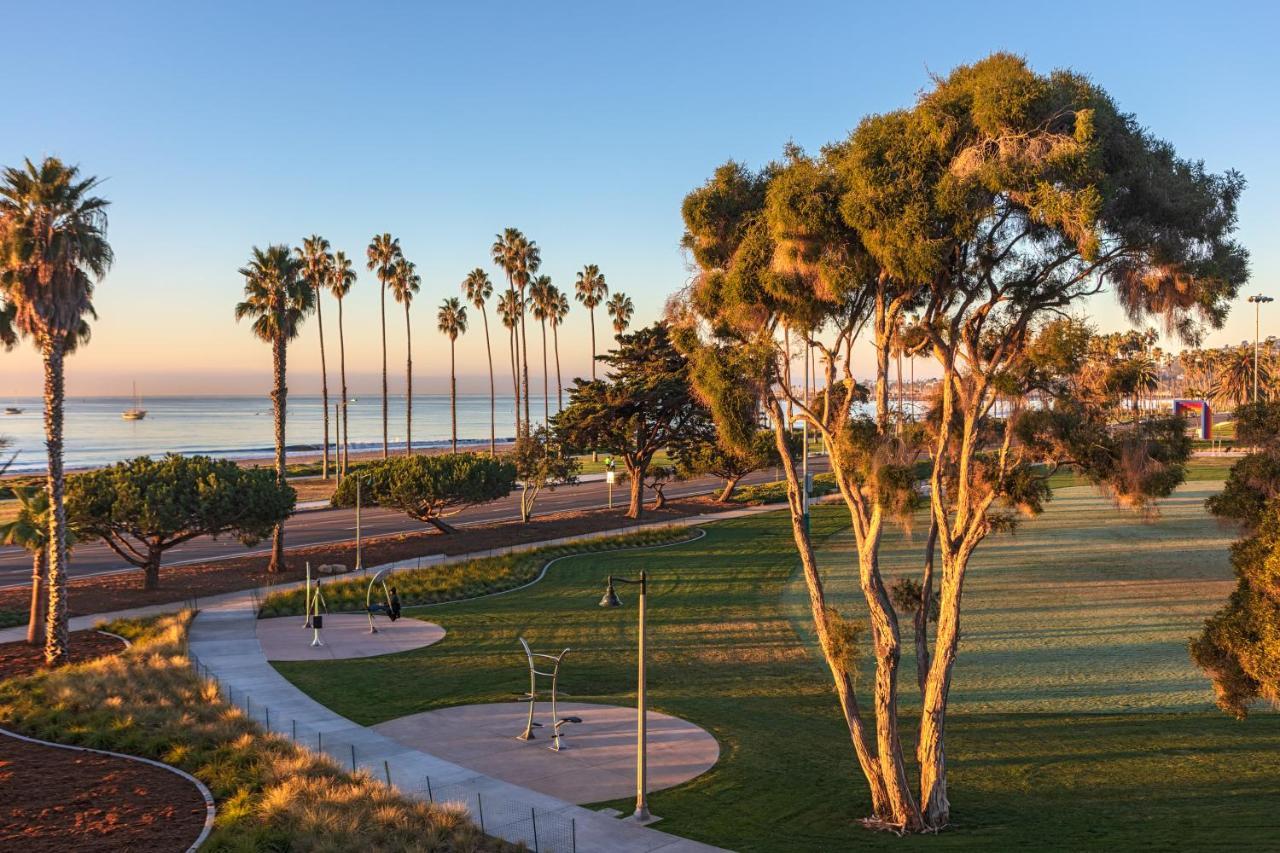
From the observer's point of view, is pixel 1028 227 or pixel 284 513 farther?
pixel 284 513

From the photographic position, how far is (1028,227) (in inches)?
598

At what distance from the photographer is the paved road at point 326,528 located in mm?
43969

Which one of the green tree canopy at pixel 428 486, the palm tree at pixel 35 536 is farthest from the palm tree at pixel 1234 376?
the palm tree at pixel 35 536

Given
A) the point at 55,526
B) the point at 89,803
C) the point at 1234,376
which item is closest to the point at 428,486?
the point at 55,526

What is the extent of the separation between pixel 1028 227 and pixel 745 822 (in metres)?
11.8

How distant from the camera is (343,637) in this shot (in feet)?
101

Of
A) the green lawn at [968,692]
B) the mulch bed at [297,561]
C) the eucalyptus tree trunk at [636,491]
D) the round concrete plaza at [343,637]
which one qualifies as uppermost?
the eucalyptus tree trunk at [636,491]

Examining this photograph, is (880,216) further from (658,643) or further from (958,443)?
(658,643)

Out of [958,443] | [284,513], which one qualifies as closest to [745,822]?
[958,443]

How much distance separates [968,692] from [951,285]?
14.0m

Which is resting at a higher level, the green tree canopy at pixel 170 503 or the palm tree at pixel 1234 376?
the palm tree at pixel 1234 376

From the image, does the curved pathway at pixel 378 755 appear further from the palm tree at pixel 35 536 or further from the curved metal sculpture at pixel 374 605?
the palm tree at pixel 35 536

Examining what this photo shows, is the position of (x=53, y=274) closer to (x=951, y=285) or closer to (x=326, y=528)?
(x=951, y=285)

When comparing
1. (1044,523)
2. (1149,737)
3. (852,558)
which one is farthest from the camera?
(1044,523)
